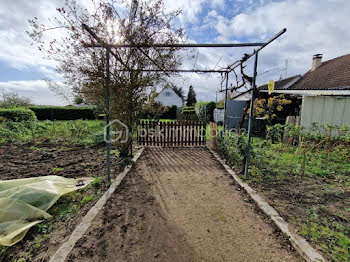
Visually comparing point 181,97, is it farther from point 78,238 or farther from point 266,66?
point 78,238

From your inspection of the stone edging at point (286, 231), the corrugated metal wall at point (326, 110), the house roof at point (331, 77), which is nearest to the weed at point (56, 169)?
the stone edging at point (286, 231)

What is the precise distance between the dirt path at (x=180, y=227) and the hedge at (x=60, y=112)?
1610 centimetres

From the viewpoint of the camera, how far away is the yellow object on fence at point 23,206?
1.84m

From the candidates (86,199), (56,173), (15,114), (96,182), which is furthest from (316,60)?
(15,114)

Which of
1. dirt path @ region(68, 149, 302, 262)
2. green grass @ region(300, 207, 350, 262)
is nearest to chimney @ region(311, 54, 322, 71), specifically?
dirt path @ region(68, 149, 302, 262)

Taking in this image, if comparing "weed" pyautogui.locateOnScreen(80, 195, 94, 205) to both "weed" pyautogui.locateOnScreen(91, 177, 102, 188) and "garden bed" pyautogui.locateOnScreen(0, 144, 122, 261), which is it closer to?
"garden bed" pyautogui.locateOnScreen(0, 144, 122, 261)

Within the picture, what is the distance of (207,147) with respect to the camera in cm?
652

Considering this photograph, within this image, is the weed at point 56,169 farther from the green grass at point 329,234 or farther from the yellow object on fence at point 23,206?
the green grass at point 329,234

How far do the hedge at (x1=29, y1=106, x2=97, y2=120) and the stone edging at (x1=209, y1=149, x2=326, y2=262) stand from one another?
17.1 m

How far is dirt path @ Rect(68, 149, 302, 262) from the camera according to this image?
1.74 m

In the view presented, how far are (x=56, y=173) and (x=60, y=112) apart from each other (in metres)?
17.0

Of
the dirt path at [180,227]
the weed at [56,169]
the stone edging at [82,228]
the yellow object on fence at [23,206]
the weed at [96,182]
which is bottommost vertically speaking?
the dirt path at [180,227]

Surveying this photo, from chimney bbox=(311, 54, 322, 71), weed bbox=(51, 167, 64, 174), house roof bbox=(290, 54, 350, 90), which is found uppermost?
chimney bbox=(311, 54, 322, 71)

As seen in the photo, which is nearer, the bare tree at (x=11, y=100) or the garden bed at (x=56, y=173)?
the garden bed at (x=56, y=173)
